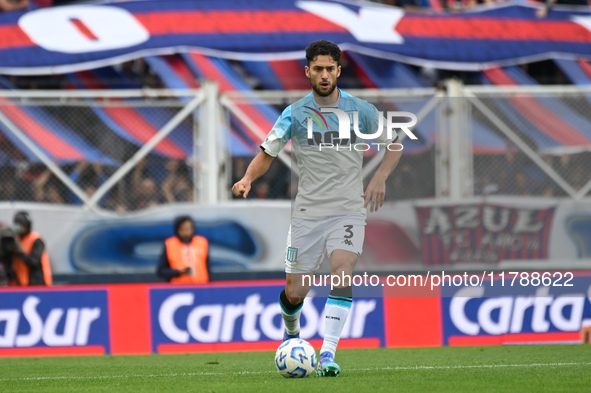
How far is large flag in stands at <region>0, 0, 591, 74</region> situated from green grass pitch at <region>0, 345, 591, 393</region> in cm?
460

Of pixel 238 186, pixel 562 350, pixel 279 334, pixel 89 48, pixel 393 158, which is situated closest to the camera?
pixel 238 186

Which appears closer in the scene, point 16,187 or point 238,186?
point 238,186

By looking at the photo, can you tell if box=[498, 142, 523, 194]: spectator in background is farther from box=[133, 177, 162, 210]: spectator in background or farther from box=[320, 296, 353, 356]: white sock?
box=[320, 296, 353, 356]: white sock

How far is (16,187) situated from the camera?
13.0 m

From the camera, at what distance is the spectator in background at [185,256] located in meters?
12.5

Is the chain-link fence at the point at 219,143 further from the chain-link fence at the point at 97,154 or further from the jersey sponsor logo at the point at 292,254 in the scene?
the jersey sponsor logo at the point at 292,254

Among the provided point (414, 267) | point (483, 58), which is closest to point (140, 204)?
point (414, 267)

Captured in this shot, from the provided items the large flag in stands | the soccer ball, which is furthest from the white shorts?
the large flag in stands

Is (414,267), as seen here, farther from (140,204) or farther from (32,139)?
(32,139)

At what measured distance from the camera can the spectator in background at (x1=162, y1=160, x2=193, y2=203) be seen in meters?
13.2

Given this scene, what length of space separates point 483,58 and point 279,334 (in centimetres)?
513

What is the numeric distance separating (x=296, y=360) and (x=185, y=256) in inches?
219

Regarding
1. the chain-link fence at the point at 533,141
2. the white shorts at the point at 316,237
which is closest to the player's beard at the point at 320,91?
the white shorts at the point at 316,237

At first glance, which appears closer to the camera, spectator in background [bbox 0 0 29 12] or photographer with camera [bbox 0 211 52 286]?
photographer with camera [bbox 0 211 52 286]
